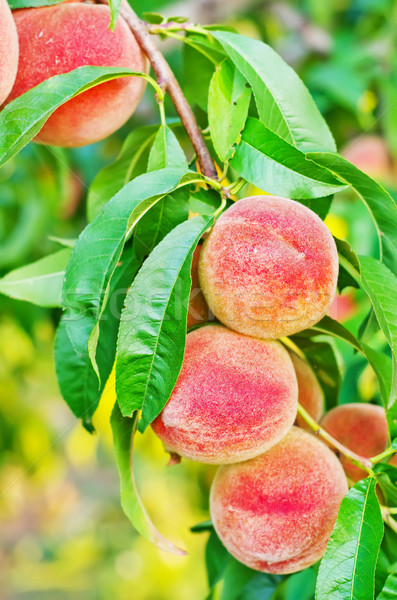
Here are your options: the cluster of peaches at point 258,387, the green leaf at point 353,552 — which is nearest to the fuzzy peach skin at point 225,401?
the cluster of peaches at point 258,387

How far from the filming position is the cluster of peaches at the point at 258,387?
65 centimetres

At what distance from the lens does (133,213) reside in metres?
0.62

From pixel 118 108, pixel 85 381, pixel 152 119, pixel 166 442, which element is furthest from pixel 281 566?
pixel 152 119

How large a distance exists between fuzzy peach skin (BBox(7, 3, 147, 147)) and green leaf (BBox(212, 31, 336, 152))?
130mm

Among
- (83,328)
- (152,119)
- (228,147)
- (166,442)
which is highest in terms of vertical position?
(228,147)

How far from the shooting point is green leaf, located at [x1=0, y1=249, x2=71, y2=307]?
901mm

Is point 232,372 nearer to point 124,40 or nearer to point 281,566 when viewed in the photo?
point 281,566

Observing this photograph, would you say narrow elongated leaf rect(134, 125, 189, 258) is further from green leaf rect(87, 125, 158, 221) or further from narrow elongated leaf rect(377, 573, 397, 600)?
narrow elongated leaf rect(377, 573, 397, 600)

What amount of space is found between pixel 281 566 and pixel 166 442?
7.8 inches

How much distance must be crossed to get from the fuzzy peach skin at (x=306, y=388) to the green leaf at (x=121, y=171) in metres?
0.34

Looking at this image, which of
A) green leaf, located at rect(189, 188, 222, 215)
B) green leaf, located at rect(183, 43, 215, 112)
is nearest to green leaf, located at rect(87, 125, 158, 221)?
green leaf, located at rect(183, 43, 215, 112)

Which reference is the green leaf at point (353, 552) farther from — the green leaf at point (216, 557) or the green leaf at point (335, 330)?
the green leaf at point (216, 557)

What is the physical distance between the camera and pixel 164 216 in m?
0.71

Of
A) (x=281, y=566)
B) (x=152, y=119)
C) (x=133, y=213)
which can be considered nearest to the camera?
(x=133, y=213)
